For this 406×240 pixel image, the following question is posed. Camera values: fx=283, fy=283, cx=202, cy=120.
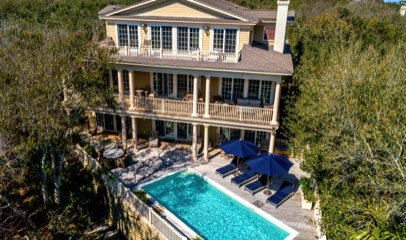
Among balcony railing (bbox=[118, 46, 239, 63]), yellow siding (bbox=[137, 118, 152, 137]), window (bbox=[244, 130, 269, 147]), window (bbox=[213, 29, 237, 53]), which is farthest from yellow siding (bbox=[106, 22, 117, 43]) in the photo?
window (bbox=[244, 130, 269, 147])

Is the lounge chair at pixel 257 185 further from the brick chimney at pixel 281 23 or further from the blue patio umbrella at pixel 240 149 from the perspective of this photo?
the brick chimney at pixel 281 23

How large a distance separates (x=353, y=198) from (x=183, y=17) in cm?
1600

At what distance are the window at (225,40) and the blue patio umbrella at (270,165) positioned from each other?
842 cm

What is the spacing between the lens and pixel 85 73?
→ 15203mm

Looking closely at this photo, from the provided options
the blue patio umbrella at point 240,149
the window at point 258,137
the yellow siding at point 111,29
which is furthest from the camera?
the window at point 258,137

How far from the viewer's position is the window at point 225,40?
2023cm

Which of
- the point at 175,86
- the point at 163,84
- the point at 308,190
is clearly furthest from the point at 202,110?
the point at 308,190

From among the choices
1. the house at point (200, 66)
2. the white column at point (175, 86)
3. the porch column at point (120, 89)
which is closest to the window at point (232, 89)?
the house at point (200, 66)

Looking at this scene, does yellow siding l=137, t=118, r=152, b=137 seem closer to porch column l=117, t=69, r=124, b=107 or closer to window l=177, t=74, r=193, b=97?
porch column l=117, t=69, r=124, b=107

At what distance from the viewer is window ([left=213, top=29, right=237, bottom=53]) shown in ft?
66.4

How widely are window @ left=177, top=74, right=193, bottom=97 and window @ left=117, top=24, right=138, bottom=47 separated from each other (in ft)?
14.3

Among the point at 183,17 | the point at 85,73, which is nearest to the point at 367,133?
the point at 85,73

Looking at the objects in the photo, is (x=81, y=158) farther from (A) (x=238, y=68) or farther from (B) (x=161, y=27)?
(A) (x=238, y=68)

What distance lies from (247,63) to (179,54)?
205 inches
